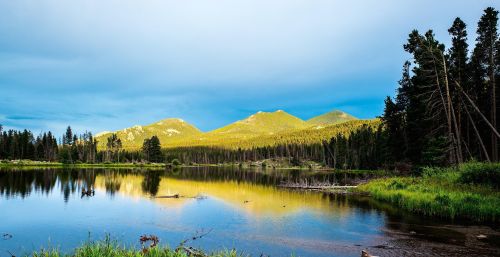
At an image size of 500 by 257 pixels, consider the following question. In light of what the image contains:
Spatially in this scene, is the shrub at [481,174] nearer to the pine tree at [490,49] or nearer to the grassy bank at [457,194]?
the grassy bank at [457,194]

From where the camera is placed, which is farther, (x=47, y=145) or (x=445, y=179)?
Result: (x=47, y=145)

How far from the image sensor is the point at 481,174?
34156 millimetres

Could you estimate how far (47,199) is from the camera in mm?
46469

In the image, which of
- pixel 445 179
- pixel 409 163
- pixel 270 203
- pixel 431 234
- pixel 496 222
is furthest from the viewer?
pixel 409 163

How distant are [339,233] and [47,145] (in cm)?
18531

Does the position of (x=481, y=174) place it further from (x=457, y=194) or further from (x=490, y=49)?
(x=490, y=49)

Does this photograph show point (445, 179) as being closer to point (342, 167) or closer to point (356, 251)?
point (356, 251)

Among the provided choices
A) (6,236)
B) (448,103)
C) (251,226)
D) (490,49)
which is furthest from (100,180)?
(490,49)

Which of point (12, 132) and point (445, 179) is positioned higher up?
point (12, 132)

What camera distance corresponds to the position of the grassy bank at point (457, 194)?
2986 centimetres

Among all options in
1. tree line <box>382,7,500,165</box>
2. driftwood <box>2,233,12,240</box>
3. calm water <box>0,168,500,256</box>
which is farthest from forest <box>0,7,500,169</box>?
driftwood <box>2,233,12,240</box>

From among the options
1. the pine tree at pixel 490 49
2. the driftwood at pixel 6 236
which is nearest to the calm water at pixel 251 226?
the driftwood at pixel 6 236

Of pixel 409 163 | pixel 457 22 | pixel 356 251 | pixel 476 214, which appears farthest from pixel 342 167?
pixel 356 251

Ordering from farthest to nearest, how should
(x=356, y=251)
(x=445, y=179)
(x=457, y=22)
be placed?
1. (x=457, y=22)
2. (x=445, y=179)
3. (x=356, y=251)
